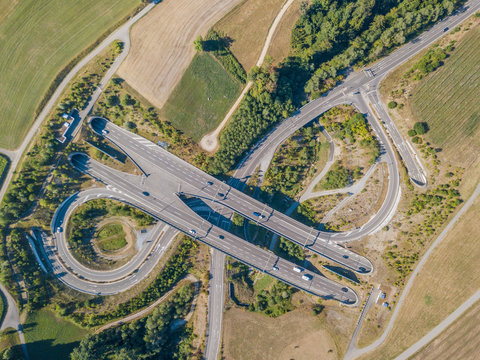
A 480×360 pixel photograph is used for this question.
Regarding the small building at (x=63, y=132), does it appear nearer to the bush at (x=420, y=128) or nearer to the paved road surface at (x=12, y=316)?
the paved road surface at (x=12, y=316)

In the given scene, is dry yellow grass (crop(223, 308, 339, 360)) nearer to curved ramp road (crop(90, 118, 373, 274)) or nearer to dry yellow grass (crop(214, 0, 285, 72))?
curved ramp road (crop(90, 118, 373, 274))

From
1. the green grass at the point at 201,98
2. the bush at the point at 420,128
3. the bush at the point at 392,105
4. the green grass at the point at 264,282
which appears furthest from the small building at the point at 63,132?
the bush at the point at 420,128

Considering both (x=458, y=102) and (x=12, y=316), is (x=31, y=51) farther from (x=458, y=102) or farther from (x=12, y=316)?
(x=458, y=102)

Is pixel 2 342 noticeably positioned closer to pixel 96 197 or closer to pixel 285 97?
pixel 96 197

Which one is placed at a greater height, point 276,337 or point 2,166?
point 2,166

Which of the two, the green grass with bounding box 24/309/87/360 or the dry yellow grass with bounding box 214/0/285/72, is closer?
the green grass with bounding box 24/309/87/360

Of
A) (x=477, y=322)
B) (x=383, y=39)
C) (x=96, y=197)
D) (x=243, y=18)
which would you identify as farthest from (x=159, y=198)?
(x=477, y=322)

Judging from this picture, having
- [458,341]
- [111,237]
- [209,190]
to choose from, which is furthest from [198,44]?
[458,341]

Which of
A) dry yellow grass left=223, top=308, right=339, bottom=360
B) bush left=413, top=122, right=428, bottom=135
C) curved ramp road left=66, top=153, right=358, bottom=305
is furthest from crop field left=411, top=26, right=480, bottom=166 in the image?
dry yellow grass left=223, top=308, right=339, bottom=360
